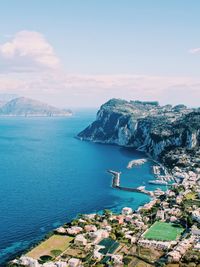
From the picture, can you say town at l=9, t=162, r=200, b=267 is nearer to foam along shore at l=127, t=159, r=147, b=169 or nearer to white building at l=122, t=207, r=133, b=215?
white building at l=122, t=207, r=133, b=215

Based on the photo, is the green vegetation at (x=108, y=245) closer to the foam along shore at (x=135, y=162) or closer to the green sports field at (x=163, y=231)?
the green sports field at (x=163, y=231)

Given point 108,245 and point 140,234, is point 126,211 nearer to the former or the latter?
point 140,234

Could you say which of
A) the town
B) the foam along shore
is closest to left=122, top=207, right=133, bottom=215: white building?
the town

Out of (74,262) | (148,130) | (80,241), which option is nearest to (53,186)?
(80,241)

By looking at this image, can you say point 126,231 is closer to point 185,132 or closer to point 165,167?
point 165,167

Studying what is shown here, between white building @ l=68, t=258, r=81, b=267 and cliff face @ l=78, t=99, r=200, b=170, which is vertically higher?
cliff face @ l=78, t=99, r=200, b=170

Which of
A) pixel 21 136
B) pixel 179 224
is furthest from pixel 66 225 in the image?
pixel 21 136

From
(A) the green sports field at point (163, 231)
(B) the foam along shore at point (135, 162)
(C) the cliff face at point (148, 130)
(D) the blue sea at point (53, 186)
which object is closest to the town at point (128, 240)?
(A) the green sports field at point (163, 231)
